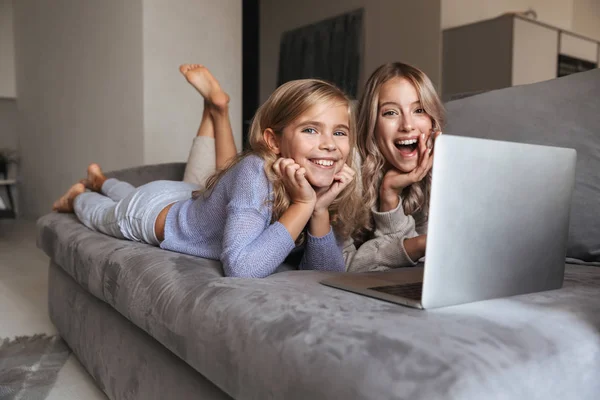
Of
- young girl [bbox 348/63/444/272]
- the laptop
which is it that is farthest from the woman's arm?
the laptop

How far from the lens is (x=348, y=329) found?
1.88 ft

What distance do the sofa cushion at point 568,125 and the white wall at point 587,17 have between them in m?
5.07

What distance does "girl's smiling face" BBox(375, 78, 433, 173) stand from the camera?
1266 mm

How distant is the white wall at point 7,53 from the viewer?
559 cm

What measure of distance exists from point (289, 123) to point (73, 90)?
141 inches

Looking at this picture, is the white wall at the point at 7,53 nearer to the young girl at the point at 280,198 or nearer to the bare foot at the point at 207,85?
the bare foot at the point at 207,85

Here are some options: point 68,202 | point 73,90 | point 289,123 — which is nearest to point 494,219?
point 289,123

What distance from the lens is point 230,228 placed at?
3.16 ft

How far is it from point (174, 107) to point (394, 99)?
225 centimetres

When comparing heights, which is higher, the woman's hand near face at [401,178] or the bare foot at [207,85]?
the bare foot at [207,85]

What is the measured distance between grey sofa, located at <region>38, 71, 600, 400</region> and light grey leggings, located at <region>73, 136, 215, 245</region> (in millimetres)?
142

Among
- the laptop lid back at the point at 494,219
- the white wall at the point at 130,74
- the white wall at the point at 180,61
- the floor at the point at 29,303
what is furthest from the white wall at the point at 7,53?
the laptop lid back at the point at 494,219

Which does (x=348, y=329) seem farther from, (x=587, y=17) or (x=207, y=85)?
(x=587, y=17)

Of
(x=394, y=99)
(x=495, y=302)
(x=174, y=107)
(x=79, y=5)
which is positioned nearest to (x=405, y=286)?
(x=495, y=302)
